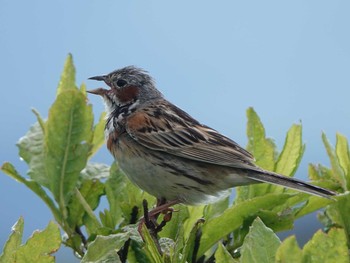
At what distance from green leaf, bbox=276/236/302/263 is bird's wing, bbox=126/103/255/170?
8.20 ft

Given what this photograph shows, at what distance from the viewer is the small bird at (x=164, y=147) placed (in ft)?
13.2

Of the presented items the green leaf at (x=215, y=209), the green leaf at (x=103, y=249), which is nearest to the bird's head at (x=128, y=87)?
the green leaf at (x=215, y=209)

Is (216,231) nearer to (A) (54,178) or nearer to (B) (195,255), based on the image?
(B) (195,255)

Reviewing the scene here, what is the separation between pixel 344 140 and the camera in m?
2.94

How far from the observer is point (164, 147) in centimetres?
459

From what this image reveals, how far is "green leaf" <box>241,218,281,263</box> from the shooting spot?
1.73 metres

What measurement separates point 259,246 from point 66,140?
4.02 ft

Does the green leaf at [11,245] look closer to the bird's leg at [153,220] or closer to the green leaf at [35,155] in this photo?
the bird's leg at [153,220]

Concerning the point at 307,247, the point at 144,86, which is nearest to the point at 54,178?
the point at 307,247

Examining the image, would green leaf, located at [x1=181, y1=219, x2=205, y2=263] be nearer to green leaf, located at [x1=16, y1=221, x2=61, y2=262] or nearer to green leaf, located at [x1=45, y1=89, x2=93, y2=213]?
green leaf, located at [x1=16, y1=221, x2=61, y2=262]

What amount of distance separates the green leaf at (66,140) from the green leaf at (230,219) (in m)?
0.68

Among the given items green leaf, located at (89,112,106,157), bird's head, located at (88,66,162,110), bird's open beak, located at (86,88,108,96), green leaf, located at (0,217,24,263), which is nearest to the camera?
green leaf, located at (0,217,24,263)

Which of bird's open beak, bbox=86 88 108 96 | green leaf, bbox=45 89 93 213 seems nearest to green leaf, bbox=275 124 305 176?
green leaf, bbox=45 89 93 213

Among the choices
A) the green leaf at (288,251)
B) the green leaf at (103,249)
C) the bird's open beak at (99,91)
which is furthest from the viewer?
the bird's open beak at (99,91)
